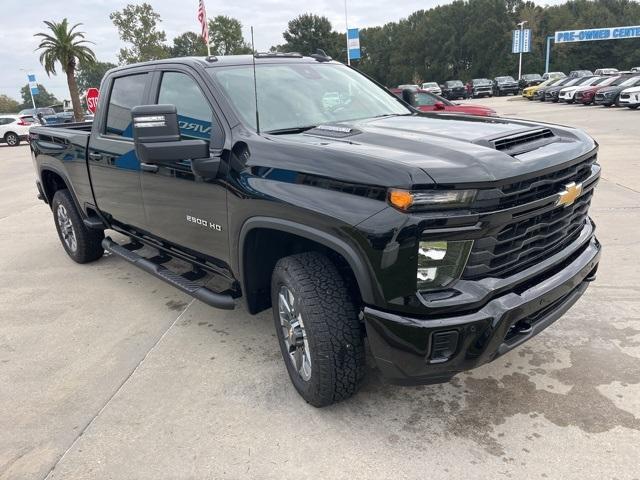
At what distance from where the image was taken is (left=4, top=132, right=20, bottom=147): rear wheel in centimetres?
2650

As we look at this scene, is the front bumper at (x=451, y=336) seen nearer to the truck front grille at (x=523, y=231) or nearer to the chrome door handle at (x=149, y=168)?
the truck front grille at (x=523, y=231)

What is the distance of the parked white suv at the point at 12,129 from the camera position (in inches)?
1038

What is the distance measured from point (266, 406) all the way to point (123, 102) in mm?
2782

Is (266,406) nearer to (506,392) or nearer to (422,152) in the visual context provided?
(506,392)

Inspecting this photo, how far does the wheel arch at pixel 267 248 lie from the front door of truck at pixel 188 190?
23cm

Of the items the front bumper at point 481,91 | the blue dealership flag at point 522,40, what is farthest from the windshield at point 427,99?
the blue dealership flag at point 522,40

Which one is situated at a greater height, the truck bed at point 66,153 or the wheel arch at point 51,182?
the truck bed at point 66,153

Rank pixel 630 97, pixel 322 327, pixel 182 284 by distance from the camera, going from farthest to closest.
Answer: pixel 630 97 → pixel 182 284 → pixel 322 327

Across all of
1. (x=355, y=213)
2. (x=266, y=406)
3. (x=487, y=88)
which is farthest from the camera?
(x=487, y=88)

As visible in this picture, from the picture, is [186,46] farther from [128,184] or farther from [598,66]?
[128,184]

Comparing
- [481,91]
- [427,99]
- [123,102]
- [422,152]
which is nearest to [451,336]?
[422,152]

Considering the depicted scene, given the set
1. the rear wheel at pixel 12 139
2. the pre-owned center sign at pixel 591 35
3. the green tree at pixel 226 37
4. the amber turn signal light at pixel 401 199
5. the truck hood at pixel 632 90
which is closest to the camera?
the amber turn signal light at pixel 401 199

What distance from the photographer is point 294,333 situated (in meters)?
2.82

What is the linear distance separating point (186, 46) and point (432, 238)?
11059cm
